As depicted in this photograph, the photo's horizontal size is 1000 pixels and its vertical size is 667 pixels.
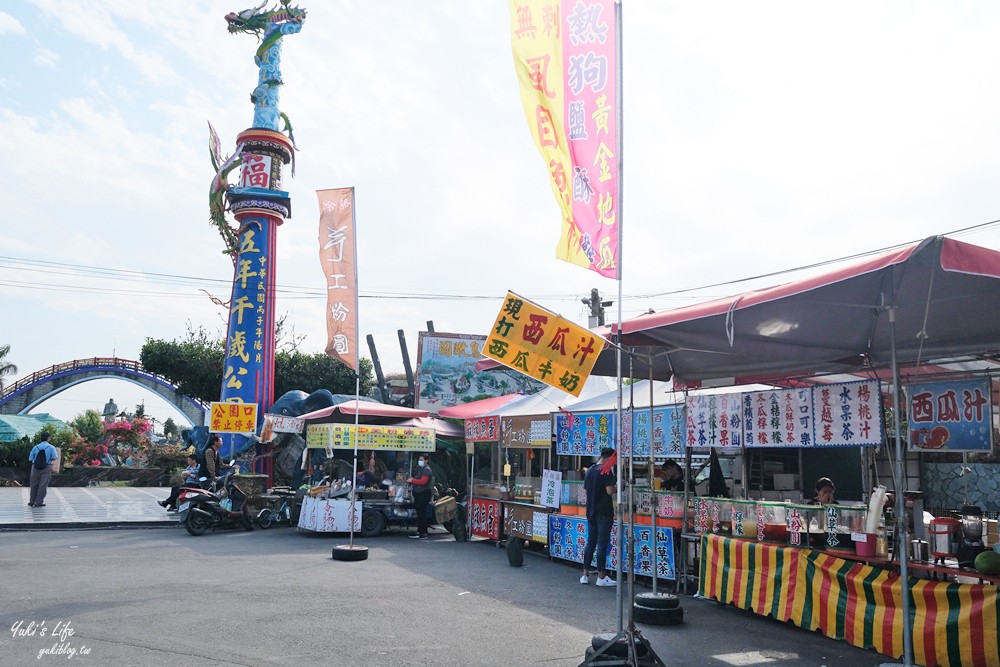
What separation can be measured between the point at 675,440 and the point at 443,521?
656 centimetres

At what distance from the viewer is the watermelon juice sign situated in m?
6.96

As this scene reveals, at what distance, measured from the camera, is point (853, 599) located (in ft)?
20.6

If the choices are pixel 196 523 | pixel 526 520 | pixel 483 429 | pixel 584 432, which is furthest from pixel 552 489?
pixel 196 523

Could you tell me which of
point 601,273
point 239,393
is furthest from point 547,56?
point 239,393

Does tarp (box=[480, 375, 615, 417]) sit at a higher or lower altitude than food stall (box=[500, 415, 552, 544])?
higher

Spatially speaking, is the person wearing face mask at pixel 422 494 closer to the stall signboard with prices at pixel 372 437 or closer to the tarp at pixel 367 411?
the stall signboard with prices at pixel 372 437

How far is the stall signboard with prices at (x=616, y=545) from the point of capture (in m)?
8.98

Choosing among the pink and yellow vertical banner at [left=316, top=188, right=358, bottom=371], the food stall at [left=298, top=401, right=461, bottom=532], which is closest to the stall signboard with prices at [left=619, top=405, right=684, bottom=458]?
the pink and yellow vertical banner at [left=316, top=188, right=358, bottom=371]

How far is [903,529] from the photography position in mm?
5359

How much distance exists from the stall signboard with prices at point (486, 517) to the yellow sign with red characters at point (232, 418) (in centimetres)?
613

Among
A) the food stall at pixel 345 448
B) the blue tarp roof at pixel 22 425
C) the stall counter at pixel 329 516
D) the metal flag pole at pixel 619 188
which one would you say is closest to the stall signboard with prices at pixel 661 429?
the metal flag pole at pixel 619 188

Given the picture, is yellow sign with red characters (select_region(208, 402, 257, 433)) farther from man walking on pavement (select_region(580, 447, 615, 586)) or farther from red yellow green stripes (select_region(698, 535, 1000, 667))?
red yellow green stripes (select_region(698, 535, 1000, 667))

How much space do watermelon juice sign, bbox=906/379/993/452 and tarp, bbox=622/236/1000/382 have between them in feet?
1.07

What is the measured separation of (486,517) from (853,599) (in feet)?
27.1
